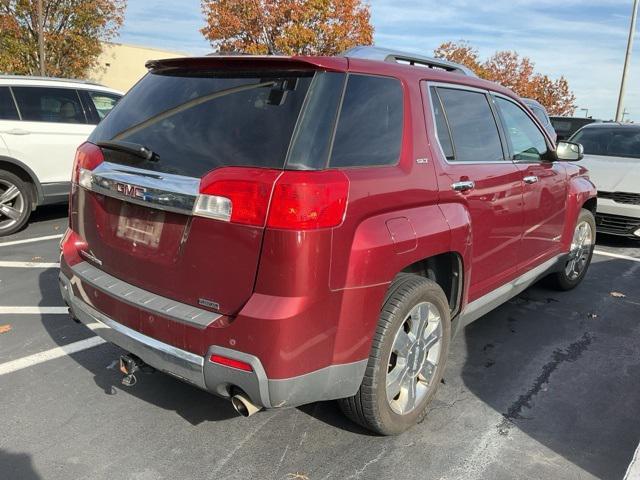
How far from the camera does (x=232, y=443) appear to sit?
2.84 meters

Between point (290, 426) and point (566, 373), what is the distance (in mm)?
1989

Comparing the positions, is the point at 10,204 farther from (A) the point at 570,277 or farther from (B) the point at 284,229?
(A) the point at 570,277

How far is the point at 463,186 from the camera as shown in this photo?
3.12 metres

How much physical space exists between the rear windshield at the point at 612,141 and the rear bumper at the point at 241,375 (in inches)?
302

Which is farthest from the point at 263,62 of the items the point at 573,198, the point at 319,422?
the point at 573,198

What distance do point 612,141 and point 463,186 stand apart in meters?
6.96

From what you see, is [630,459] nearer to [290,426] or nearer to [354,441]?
[354,441]

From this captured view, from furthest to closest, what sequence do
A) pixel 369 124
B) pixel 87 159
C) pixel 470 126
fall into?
pixel 470 126 < pixel 87 159 < pixel 369 124

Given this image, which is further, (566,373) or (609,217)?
(609,217)

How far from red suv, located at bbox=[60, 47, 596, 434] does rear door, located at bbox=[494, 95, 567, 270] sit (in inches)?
31.5

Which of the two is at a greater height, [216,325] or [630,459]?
[216,325]

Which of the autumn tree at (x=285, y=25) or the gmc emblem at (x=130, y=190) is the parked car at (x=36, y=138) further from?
the autumn tree at (x=285, y=25)

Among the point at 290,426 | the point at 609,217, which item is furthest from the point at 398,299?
the point at 609,217

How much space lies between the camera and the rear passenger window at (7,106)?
681 centimetres
